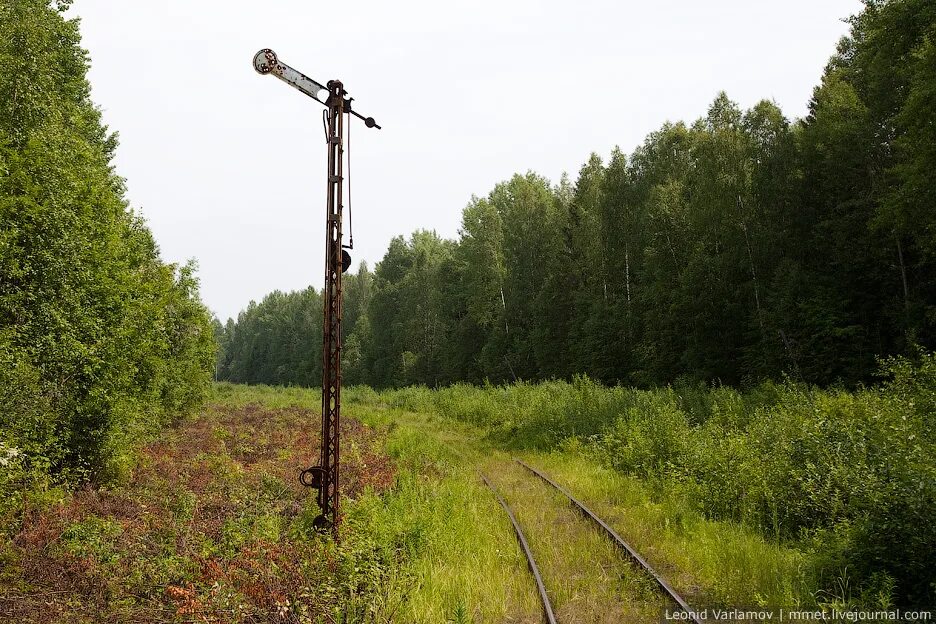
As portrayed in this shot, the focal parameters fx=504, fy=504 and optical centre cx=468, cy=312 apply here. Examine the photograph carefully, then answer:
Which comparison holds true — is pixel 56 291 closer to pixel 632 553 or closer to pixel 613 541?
pixel 613 541

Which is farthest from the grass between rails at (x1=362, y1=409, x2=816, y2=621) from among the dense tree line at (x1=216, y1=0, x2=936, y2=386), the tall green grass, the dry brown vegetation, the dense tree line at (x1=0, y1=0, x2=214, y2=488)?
the dense tree line at (x1=216, y1=0, x2=936, y2=386)

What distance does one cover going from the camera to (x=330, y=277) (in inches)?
346

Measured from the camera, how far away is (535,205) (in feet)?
151

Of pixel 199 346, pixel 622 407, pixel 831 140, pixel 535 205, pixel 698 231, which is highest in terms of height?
pixel 535 205

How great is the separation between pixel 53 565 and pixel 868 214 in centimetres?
2982

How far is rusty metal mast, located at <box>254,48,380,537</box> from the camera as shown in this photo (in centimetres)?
851

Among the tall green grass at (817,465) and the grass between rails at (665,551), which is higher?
the tall green grass at (817,465)

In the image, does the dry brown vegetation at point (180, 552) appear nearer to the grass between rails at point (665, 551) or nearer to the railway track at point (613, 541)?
the grass between rails at point (665, 551)

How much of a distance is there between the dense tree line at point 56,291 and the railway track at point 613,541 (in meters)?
8.10

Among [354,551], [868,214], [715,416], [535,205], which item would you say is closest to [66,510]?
[354,551]

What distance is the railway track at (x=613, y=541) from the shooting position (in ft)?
20.0

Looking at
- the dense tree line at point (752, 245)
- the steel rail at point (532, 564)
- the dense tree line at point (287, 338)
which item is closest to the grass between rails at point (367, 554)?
the steel rail at point (532, 564)

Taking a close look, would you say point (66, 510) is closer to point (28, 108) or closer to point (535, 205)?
point (28, 108)

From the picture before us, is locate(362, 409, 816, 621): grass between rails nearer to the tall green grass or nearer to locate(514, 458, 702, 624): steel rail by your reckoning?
locate(514, 458, 702, 624): steel rail
